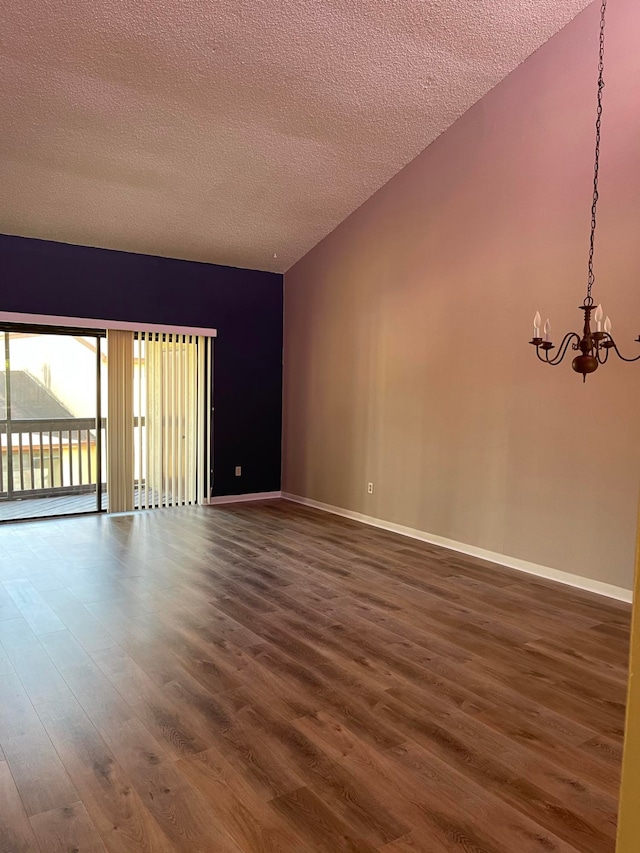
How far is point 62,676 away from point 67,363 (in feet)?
18.2

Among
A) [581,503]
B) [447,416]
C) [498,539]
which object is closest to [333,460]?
[447,416]

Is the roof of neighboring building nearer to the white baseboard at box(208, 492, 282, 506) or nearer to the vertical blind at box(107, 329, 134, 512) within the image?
the vertical blind at box(107, 329, 134, 512)

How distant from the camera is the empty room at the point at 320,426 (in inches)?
82.9

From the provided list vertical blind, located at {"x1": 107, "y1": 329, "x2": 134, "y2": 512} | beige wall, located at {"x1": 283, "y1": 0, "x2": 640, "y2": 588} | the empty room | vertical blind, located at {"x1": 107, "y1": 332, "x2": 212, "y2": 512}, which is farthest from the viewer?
vertical blind, located at {"x1": 107, "y1": 332, "x2": 212, "y2": 512}

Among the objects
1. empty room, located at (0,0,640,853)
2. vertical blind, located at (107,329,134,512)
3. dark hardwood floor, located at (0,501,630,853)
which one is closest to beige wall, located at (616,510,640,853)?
empty room, located at (0,0,640,853)

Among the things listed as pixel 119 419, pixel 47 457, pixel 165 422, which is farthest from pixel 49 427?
pixel 165 422

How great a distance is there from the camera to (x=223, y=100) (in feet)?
14.4

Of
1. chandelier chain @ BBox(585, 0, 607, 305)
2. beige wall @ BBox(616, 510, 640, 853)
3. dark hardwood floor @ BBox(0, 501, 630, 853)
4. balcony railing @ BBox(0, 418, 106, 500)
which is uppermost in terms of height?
chandelier chain @ BBox(585, 0, 607, 305)

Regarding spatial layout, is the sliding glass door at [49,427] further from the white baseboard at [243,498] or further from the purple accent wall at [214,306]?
the white baseboard at [243,498]

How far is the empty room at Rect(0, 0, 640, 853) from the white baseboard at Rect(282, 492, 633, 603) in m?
0.03

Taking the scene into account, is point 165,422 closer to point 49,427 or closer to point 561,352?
point 49,427

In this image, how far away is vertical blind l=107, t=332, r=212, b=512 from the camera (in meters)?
6.40

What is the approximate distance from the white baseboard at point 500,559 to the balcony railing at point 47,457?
9.90 feet

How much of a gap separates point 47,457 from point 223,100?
4726mm
